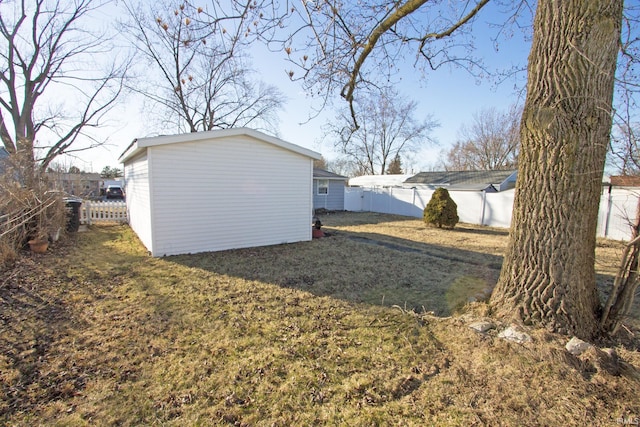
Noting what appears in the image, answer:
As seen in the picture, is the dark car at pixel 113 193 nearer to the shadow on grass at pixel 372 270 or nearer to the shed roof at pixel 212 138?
the shed roof at pixel 212 138

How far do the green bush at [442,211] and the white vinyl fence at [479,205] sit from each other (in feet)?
6.39

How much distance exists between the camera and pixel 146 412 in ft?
7.06

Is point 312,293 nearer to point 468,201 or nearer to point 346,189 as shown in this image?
point 468,201

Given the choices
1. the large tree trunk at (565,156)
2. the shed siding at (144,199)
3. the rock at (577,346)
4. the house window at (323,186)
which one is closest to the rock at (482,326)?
the large tree trunk at (565,156)

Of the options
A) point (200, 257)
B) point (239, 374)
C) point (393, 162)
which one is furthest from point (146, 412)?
point (393, 162)

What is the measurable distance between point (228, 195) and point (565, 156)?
647 cm

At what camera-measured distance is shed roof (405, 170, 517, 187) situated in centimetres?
1708

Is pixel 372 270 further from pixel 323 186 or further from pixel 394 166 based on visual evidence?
pixel 394 166

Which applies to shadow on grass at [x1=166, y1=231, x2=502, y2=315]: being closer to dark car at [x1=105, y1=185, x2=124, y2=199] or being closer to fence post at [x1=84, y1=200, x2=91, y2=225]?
fence post at [x1=84, y1=200, x2=91, y2=225]

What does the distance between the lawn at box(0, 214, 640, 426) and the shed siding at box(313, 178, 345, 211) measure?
1331cm

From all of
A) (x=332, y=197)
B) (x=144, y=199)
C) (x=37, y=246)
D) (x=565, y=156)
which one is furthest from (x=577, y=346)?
(x=332, y=197)

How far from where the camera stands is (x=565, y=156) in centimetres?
283

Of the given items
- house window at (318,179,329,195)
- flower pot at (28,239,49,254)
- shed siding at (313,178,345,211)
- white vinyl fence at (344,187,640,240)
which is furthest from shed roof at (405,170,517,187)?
flower pot at (28,239,49,254)

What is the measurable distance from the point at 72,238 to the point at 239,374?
29.1ft
